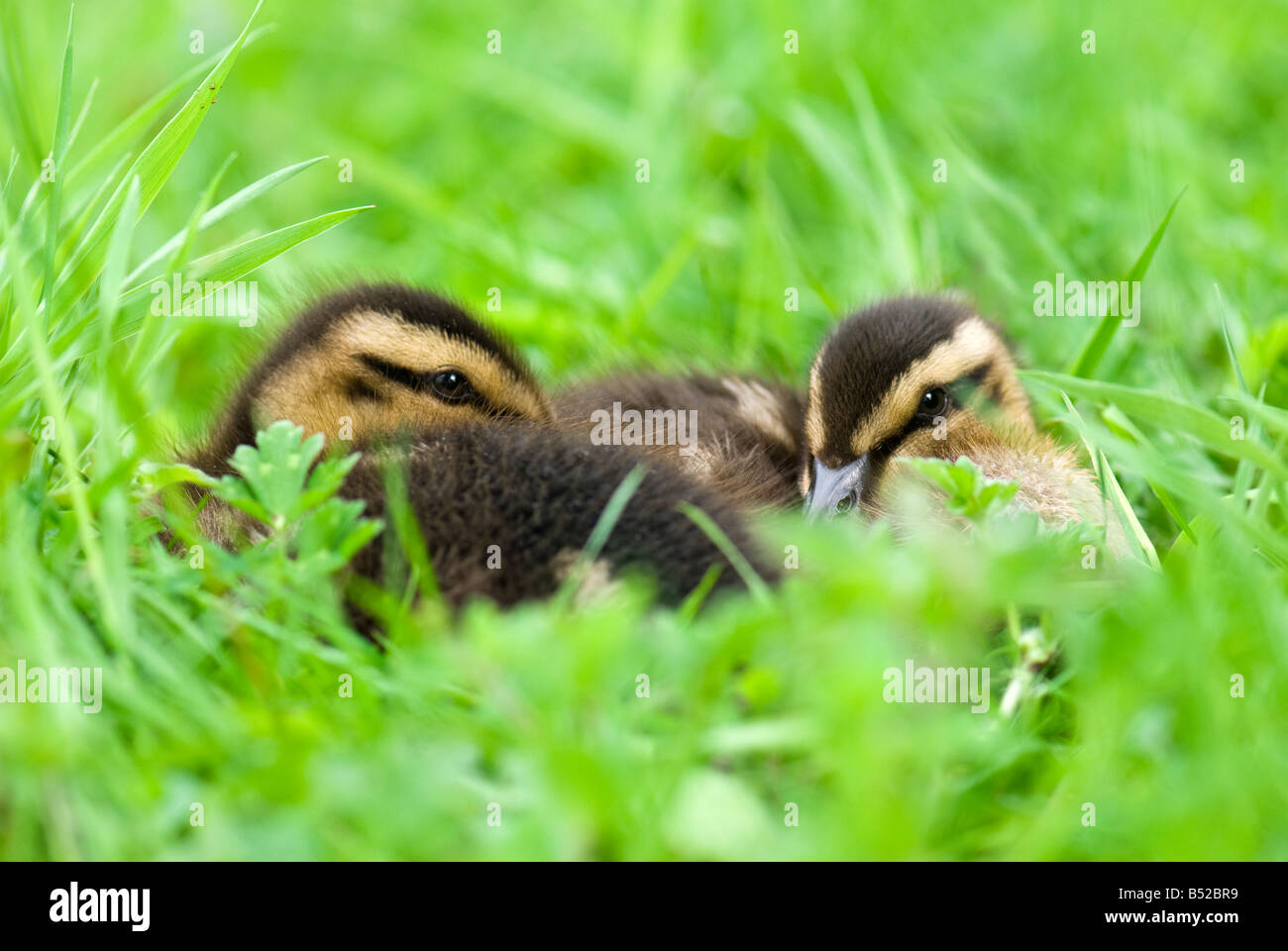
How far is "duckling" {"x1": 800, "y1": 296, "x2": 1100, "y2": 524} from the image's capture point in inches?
92.2

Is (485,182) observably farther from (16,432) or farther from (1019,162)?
(16,432)

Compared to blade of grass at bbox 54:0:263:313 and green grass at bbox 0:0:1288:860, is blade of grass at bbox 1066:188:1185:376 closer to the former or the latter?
green grass at bbox 0:0:1288:860

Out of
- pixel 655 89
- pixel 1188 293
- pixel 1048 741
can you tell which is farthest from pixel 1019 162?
pixel 1048 741

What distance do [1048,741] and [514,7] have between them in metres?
4.37

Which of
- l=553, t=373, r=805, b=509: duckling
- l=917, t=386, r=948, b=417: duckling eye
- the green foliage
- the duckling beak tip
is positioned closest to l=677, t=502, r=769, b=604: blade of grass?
the green foliage

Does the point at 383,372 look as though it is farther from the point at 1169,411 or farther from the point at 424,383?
the point at 1169,411

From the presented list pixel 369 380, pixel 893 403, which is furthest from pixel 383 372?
pixel 893 403

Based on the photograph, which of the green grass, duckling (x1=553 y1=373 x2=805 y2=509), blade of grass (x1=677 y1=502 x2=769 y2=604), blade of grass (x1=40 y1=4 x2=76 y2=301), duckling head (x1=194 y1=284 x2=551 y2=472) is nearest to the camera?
the green grass

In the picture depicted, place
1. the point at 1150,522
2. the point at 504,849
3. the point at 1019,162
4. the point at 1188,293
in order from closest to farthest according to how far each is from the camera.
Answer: the point at 504,849 → the point at 1150,522 → the point at 1188,293 → the point at 1019,162

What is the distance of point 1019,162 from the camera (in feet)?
12.5

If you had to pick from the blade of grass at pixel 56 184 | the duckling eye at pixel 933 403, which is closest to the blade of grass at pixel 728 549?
the duckling eye at pixel 933 403

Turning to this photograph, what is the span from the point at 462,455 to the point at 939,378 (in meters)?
0.98

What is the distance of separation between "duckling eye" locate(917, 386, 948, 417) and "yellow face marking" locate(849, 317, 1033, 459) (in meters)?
0.01

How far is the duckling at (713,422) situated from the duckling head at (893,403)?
10cm
